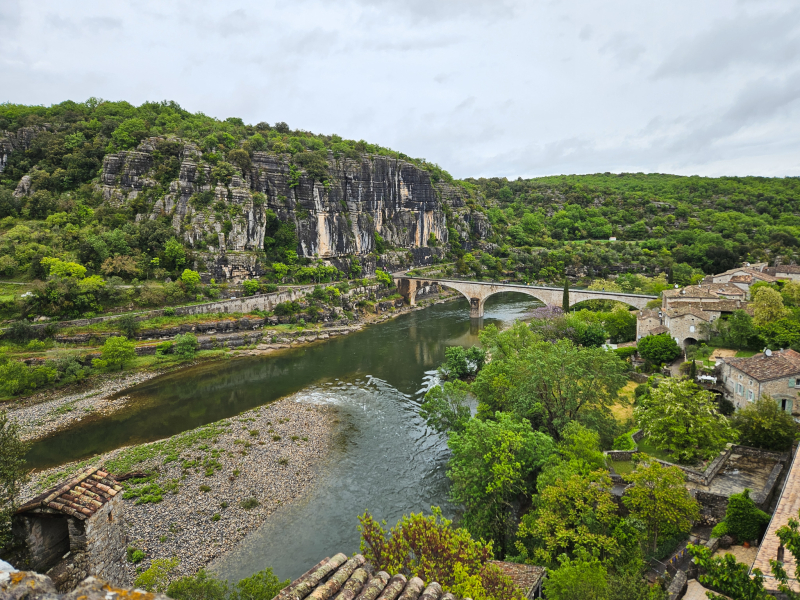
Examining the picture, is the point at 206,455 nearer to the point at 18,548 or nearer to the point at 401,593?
the point at 18,548

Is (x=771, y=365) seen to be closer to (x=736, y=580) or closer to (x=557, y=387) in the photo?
(x=557, y=387)

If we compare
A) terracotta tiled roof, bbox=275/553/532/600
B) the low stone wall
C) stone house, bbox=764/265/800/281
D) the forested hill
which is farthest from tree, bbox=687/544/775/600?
the forested hill

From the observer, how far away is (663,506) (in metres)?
10.9

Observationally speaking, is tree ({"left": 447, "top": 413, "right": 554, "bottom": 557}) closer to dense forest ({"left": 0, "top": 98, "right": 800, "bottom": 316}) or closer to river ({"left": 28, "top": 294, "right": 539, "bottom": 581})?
river ({"left": 28, "top": 294, "right": 539, "bottom": 581})

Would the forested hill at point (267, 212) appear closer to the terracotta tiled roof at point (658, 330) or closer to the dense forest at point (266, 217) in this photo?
the dense forest at point (266, 217)

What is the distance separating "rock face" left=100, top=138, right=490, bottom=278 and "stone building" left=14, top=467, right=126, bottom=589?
4683 cm

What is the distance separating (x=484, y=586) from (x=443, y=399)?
36.3 feet

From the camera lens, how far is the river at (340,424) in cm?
1536

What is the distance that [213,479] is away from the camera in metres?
18.6

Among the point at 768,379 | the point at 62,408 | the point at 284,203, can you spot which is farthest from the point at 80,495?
the point at 284,203

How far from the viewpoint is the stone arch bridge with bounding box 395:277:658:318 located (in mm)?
41344

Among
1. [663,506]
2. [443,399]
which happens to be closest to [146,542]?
[443,399]

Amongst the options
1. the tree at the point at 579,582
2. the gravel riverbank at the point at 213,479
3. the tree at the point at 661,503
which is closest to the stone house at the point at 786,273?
the tree at the point at 661,503

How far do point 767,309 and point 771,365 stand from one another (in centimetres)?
1093
